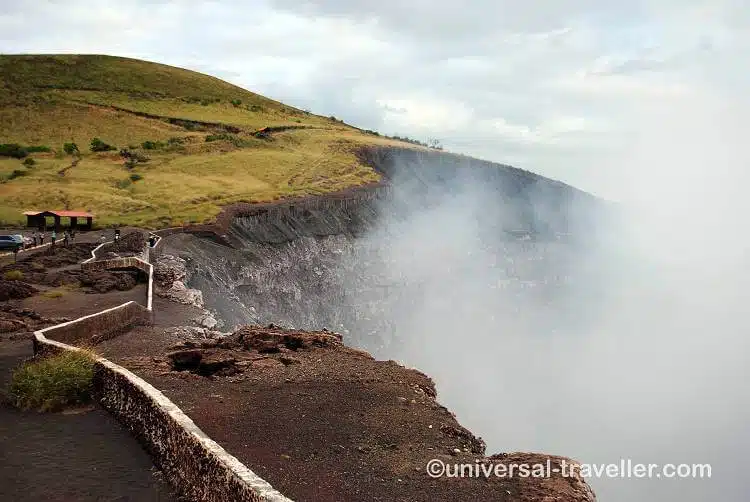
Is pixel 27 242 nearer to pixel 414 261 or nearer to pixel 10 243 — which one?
pixel 10 243

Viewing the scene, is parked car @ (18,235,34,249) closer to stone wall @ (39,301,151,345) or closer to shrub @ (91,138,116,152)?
stone wall @ (39,301,151,345)

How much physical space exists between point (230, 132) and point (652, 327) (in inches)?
2518

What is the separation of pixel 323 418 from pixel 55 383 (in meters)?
6.74

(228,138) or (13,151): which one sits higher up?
(228,138)

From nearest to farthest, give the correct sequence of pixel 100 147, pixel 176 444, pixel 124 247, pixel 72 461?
pixel 176 444 < pixel 72 461 < pixel 124 247 < pixel 100 147

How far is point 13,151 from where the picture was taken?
6412 centimetres

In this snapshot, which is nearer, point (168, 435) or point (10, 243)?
point (168, 435)

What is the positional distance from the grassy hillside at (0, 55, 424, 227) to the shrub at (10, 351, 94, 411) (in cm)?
3190

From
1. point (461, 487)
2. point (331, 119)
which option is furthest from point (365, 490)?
point (331, 119)

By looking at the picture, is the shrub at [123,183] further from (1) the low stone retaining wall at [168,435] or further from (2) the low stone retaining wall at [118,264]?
(1) the low stone retaining wall at [168,435]

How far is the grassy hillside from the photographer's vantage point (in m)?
51.6

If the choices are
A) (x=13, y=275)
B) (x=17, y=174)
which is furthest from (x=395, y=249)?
(x=13, y=275)

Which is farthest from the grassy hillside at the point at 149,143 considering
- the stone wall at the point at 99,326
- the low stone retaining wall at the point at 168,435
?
the low stone retaining wall at the point at 168,435

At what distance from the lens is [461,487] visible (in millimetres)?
9898
